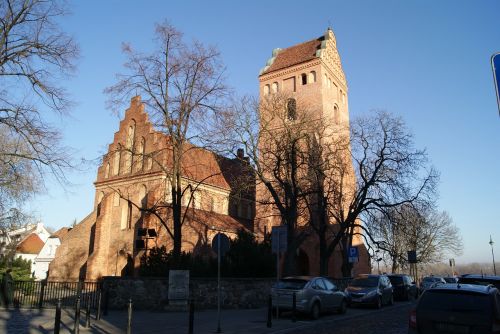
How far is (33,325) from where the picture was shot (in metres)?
13.1

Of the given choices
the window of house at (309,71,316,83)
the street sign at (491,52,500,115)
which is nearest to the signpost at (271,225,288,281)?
the street sign at (491,52,500,115)

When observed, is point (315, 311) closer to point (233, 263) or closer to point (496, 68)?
point (233, 263)

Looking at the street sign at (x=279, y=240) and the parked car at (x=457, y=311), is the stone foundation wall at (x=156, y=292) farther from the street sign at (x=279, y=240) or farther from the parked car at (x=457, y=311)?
the parked car at (x=457, y=311)

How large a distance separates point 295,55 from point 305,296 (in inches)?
1382

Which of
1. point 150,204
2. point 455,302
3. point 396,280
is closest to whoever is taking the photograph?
point 455,302

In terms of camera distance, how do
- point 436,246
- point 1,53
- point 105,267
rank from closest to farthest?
point 1,53 < point 105,267 < point 436,246

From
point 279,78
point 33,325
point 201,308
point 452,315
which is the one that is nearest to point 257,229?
point 279,78

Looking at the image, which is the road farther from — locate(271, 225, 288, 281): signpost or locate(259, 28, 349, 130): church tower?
locate(259, 28, 349, 130): church tower

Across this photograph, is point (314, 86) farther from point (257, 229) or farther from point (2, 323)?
point (2, 323)

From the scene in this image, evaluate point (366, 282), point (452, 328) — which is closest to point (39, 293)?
point (366, 282)

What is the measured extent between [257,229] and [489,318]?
32.8 meters

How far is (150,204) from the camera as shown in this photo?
1262 inches

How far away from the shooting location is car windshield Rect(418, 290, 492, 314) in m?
7.65

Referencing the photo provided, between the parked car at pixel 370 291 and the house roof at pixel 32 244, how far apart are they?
5688 cm
